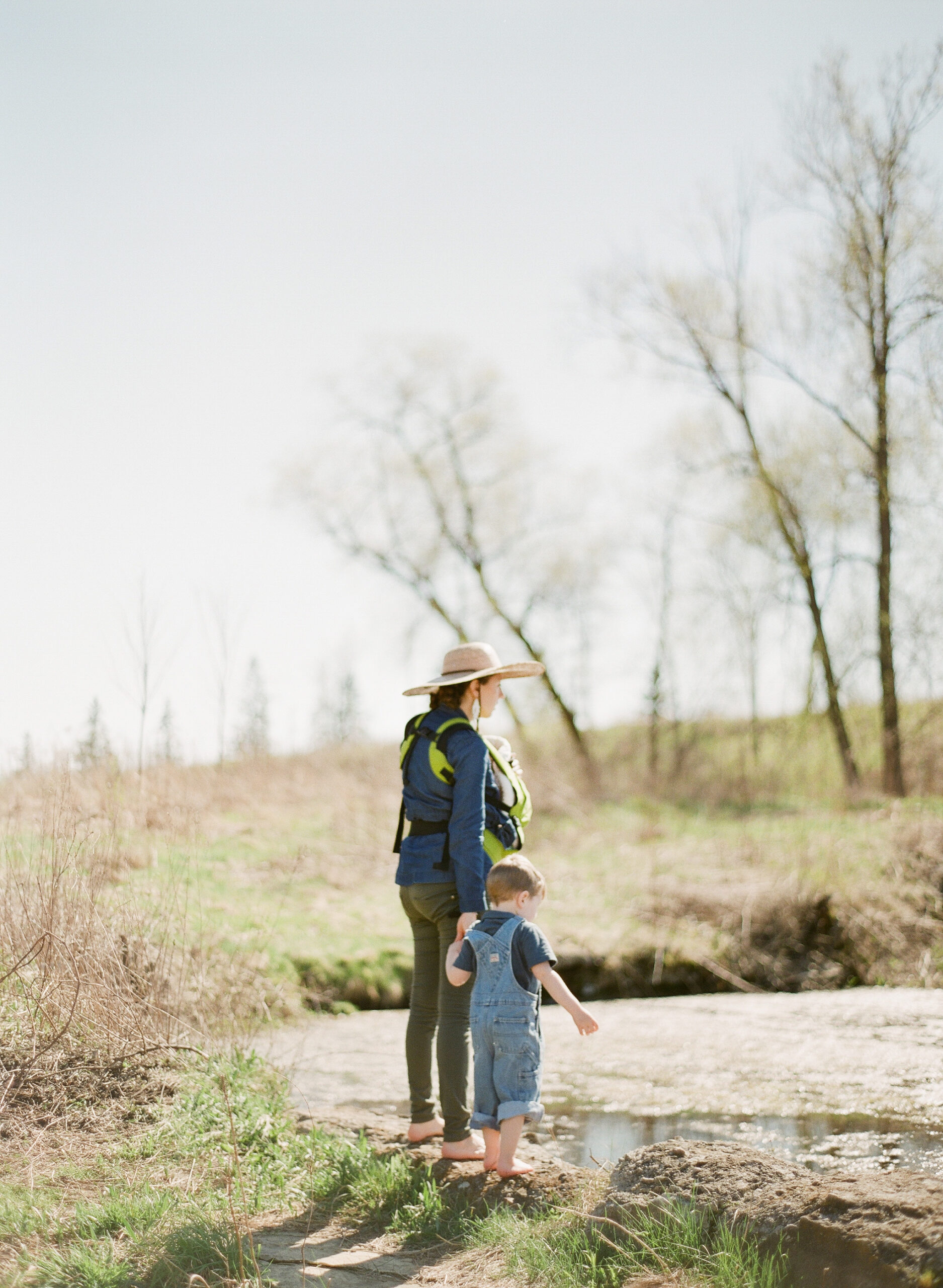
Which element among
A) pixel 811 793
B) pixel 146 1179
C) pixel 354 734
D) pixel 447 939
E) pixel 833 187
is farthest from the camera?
pixel 354 734

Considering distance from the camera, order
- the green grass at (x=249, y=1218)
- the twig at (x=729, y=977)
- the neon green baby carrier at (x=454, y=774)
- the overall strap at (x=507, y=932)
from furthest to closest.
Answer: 1. the twig at (x=729, y=977)
2. the neon green baby carrier at (x=454, y=774)
3. the overall strap at (x=507, y=932)
4. the green grass at (x=249, y=1218)

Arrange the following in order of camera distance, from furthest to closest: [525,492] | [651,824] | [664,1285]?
[525,492] → [651,824] → [664,1285]

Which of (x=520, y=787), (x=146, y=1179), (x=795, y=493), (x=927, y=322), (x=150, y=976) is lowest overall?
(x=146, y=1179)

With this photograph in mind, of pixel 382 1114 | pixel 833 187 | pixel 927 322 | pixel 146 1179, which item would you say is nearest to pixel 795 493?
pixel 927 322

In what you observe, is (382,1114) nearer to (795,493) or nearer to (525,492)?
(795,493)

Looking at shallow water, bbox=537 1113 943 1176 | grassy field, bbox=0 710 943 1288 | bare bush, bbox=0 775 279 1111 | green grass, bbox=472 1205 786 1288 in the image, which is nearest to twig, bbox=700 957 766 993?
grassy field, bbox=0 710 943 1288

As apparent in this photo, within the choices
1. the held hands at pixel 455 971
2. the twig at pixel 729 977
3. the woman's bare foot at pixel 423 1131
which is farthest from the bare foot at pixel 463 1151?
the twig at pixel 729 977

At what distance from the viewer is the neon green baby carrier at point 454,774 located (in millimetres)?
5090

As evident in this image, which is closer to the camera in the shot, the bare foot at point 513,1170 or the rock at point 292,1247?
the rock at point 292,1247

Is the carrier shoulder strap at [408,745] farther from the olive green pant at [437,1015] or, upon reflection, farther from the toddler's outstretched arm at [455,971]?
the toddler's outstretched arm at [455,971]

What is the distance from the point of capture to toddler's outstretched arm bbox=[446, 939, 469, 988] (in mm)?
4645

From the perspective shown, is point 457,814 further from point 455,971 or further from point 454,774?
point 455,971

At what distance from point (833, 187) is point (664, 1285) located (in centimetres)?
2278

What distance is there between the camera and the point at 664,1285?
11.6 feet
